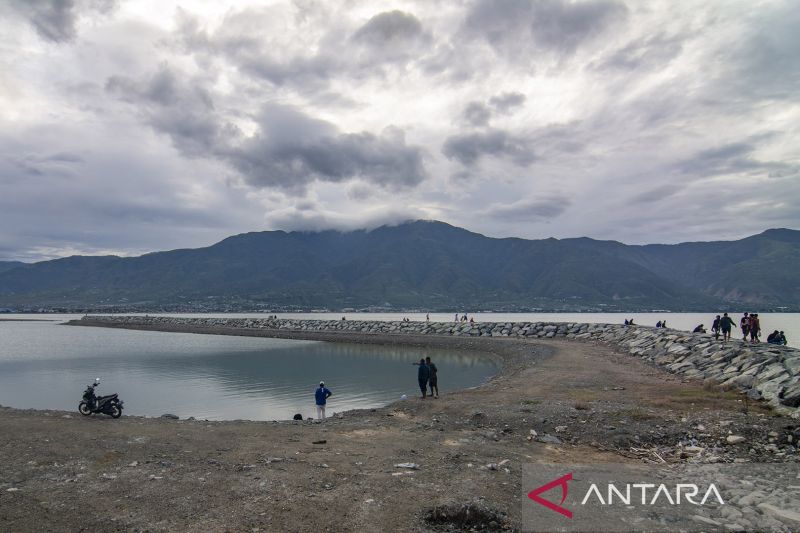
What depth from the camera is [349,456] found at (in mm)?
12445

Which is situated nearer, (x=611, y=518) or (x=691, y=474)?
(x=611, y=518)

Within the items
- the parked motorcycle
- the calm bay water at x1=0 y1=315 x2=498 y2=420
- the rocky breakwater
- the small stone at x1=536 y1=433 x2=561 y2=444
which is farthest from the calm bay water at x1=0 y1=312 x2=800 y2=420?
the small stone at x1=536 y1=433 x2=561 y2=444

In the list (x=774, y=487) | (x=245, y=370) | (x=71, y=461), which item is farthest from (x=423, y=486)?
(x=245, y=370)

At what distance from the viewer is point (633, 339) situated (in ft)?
145

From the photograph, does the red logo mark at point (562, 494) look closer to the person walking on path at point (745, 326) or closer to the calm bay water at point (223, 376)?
the calm bay water at point (223, 376)

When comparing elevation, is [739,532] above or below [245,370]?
above

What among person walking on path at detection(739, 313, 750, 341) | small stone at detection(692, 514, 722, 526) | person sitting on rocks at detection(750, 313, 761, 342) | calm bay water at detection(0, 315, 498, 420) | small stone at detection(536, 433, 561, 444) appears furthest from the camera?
person walking on path at detection(739, 313, 750, 341)

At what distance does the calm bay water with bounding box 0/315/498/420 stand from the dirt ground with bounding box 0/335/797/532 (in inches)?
278

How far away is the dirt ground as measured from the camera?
8.60 meters

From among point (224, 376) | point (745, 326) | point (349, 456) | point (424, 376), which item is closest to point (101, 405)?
point (349, 456)

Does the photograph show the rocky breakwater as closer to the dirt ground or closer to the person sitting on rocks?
the dirt ground

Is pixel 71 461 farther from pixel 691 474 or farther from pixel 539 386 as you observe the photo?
pixel 539 386

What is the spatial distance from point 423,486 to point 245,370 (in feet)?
114

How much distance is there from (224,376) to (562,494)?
1320 inches
